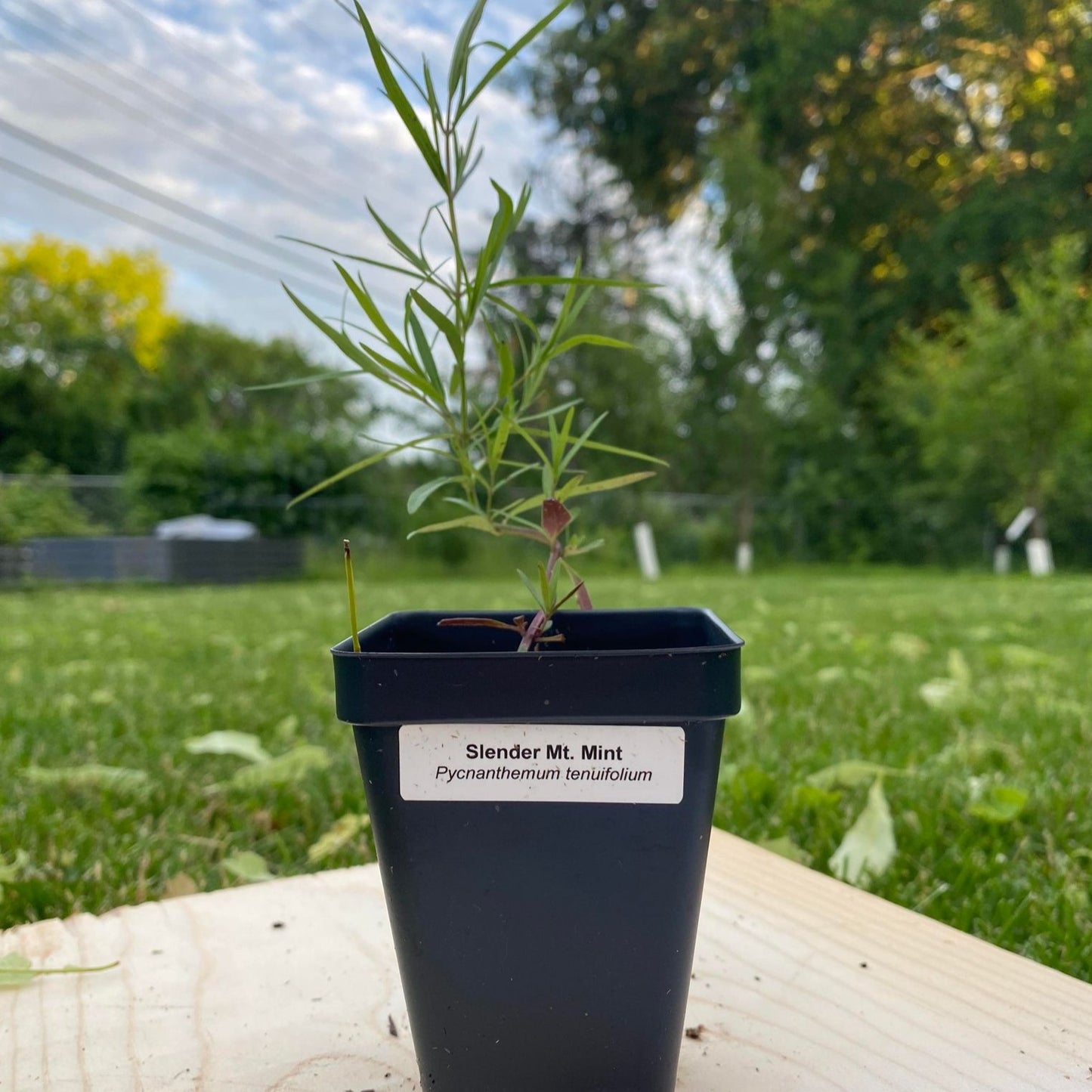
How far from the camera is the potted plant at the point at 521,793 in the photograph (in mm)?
512

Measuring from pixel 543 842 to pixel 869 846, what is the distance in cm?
79

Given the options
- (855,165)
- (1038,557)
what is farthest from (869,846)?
(855,165)

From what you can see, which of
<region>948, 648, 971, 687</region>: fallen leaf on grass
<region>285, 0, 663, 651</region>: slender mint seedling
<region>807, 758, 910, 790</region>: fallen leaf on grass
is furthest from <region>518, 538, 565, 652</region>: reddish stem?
<region>948, 648, 971, 687</region>: fallen leaf on grass

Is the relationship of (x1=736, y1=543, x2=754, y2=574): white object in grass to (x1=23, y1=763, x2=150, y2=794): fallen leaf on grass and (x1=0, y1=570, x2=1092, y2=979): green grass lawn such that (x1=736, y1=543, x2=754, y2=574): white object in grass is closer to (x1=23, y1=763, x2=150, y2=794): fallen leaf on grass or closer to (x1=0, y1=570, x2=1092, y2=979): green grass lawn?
(x1=0, y1=570, x2=1092, y2=979): green grass lawn

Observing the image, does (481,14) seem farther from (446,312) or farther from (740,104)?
(740,104)

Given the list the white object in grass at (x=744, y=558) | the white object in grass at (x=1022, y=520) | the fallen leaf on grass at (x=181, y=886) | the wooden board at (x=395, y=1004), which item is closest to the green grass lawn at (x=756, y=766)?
the fallen leaf on grass at (x=181, y=886)

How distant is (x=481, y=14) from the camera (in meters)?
0.51

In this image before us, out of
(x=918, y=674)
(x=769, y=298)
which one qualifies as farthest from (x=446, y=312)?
(x=769, y=298)

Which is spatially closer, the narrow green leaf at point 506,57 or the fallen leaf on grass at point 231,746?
the narrow green leaf at point 506,57

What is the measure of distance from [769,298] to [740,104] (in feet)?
12.0

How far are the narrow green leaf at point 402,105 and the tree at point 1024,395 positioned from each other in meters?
11.4

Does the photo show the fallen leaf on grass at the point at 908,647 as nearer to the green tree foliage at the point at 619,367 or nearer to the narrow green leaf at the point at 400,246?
the narrow green leaf at the point at 400,246

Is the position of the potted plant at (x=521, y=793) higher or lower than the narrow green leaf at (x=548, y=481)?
lower

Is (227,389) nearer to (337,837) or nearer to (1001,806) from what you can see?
(337,837)
